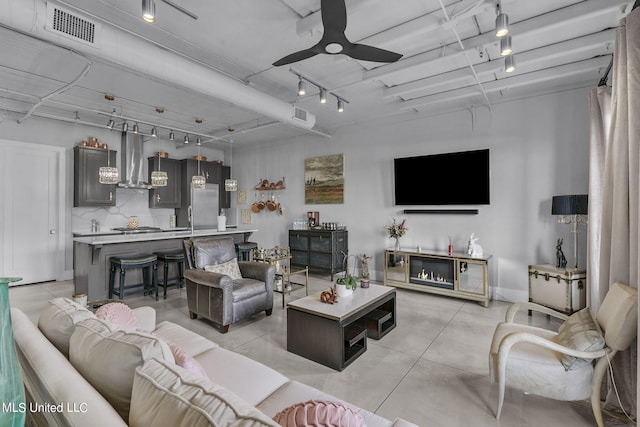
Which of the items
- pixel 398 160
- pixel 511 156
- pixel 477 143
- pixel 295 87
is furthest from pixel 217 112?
pixel 511 156

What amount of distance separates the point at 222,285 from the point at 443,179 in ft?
12.7

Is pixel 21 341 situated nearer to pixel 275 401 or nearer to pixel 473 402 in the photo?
pixel 275 401

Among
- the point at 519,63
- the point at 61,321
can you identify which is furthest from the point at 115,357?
the point at 519,63

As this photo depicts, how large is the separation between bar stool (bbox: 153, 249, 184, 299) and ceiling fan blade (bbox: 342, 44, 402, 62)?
400cm

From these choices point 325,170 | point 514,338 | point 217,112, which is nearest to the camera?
point 514,338

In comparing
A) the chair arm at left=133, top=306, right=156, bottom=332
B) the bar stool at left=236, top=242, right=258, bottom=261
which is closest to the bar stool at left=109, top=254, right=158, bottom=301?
the bar stool at left=236, top=242, right=258, bottom=261

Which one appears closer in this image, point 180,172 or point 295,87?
point 295,87

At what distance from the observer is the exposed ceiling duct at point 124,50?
2.14 meters

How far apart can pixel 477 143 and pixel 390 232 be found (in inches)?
80.1

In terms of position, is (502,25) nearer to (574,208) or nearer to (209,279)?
(574,208)

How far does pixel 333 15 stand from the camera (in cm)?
200

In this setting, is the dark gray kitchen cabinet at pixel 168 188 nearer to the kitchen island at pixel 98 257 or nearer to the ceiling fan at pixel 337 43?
the kitchen island at pixel 98 257

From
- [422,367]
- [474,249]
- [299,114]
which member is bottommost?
[422,367]

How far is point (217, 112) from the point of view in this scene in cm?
535
